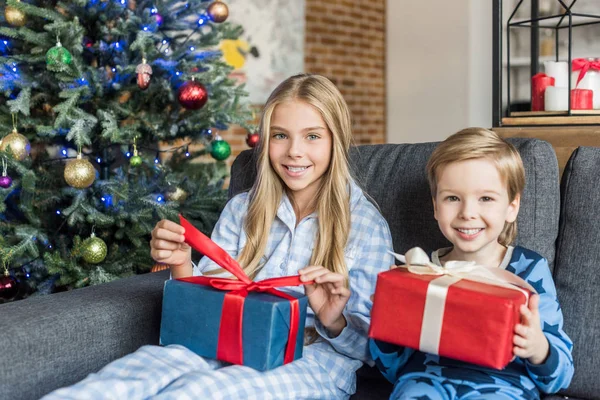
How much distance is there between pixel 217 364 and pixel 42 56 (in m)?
1.44

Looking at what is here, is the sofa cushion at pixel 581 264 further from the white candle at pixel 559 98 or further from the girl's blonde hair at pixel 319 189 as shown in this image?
the white candle at pixel 559 98

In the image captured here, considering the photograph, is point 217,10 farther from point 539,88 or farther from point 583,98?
point 583,98

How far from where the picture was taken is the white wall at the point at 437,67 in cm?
519

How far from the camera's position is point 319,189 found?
1.82 m

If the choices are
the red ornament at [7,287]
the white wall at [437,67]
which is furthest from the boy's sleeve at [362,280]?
the white wall at [437,67]

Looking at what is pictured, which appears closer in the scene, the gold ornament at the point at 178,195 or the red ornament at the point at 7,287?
the red ornament at the point at 7,287

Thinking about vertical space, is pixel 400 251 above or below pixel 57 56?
below

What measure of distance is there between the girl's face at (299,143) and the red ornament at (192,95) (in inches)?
30.1

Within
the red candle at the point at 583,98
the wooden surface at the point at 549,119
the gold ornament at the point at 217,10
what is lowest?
the wooden surface at the point at 549,119

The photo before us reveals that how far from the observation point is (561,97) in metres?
→ 2.37

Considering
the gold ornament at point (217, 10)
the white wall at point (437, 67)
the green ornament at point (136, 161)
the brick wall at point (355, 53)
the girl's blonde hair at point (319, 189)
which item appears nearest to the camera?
the girl's blonde hair at point (319, 189)

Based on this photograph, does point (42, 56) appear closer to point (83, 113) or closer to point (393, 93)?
point (83, 113)

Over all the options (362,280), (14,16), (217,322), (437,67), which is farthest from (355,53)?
(217,322)

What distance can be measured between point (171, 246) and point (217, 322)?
0.24 meters
